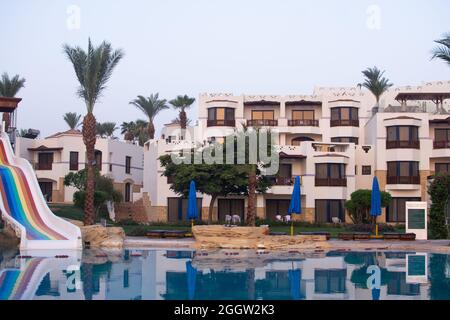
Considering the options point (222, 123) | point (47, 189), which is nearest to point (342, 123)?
point (222, 123)

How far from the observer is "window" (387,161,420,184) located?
44531 millimetres

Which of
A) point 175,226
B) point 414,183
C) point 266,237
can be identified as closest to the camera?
point 266,237

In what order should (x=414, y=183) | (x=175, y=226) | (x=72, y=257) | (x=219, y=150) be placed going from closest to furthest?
(x=72, y=257), (x=219, y=150), (x=175, y=226), (x=414, y=183)

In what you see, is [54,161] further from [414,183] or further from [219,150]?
[414,183]

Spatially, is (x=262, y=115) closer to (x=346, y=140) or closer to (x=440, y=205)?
(x=346, y=140)

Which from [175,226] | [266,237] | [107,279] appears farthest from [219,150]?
[107,279]

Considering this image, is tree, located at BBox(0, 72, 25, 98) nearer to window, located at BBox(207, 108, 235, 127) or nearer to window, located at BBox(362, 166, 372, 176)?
window, located at BBox(207, 108, 235, 127)

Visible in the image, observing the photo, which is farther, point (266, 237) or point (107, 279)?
point (266, 237)

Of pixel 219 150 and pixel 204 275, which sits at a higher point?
pixel 219 150

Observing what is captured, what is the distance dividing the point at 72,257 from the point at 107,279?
6.02 meters

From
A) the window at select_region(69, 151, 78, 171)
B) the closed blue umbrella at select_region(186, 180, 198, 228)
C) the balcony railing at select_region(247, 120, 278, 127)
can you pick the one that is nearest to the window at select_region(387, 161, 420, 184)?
the balcony railing at select_region(247, 120, 278, 127)

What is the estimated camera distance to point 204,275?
1755cm

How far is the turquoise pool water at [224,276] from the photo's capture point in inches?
557

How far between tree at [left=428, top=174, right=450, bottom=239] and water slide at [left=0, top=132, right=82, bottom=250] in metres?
17.9
